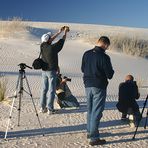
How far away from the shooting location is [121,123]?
1145 cm

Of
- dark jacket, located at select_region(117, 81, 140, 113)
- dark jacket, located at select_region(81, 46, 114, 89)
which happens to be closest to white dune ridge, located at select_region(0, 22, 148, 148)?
dark jacket, located at select_region(117, 81, 140, 113)

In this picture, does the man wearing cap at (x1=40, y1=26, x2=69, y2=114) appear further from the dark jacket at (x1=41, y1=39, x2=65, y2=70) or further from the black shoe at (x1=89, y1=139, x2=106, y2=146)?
the black shoe at (x1=89, y1=139, x2=106, y2=146)

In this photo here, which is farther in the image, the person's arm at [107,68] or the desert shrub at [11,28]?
the desert shrub at [11,28]

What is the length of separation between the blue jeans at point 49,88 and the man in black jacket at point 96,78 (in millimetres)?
2205

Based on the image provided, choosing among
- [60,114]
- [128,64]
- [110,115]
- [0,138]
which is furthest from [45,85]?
[128,64]

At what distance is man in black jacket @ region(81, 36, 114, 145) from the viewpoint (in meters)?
9.41

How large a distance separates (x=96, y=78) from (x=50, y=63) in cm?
241

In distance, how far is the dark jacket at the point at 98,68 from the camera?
369 inches

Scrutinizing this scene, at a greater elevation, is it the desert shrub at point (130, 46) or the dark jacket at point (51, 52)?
the desert shrub at point (130, 46)

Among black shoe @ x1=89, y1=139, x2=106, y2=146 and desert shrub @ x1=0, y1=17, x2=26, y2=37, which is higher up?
desert shrub @ x1=0, y1=17, x2=26, y2=37

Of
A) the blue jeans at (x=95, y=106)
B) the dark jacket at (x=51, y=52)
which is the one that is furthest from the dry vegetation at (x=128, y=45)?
the blue jeans at (x=95, y=106)

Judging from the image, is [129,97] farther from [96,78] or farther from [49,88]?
[96,78]

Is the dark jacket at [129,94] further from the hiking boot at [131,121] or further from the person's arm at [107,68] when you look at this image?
the person's arm at [107,68]

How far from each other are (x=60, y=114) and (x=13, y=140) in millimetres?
2514
